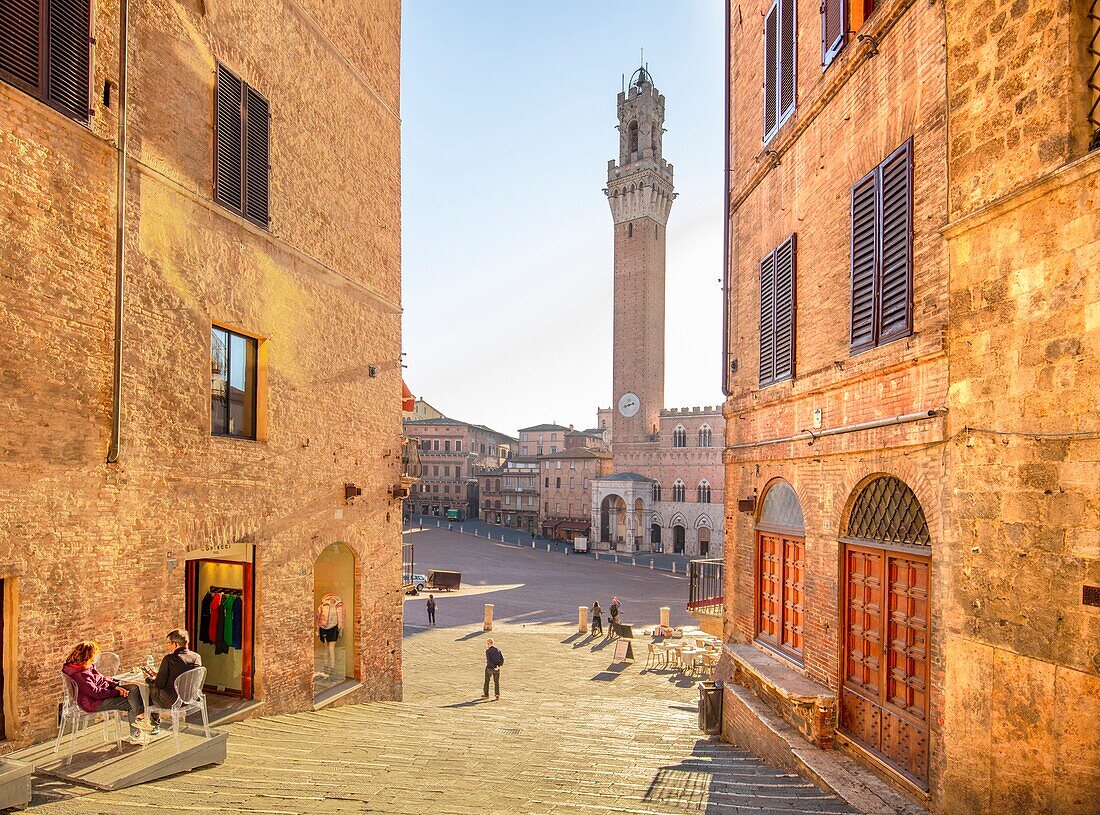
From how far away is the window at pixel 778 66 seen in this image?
10.8 m

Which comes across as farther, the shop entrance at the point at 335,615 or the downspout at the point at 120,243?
the shop entrance at the point at 335,615

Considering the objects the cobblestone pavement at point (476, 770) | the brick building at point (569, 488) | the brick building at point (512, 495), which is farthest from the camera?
the brick building at point (512, 495)

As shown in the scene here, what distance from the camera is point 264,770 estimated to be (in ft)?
21.3

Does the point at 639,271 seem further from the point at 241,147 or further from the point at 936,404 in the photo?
the point at 936,404

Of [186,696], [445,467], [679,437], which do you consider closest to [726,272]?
[186,696]

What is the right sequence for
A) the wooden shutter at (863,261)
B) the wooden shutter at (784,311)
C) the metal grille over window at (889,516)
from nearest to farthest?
the metal grille over window at (889,516)
the wooden shutter at (863,261)
the wooden shutter at (784,311)

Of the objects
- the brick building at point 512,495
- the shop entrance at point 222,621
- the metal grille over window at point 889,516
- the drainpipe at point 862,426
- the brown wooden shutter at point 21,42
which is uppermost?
the brown wooden shutter at point 21,42

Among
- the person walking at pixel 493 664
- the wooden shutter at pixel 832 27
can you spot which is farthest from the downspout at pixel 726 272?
the person walking at pixel 493 664

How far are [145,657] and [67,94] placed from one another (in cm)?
591

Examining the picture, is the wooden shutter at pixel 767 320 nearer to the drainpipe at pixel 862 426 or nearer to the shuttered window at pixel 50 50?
the drainpipe at pixel 862 426

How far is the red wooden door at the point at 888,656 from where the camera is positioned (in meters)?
6.95

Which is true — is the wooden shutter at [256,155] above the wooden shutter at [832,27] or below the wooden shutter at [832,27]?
below

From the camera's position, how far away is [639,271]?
60.3m

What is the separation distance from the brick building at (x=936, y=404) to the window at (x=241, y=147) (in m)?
7.82
